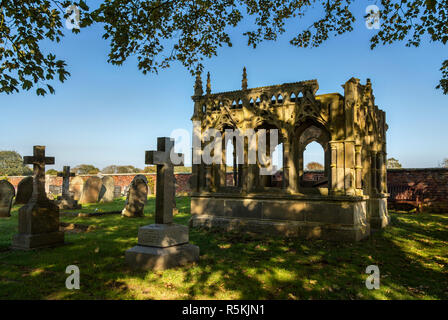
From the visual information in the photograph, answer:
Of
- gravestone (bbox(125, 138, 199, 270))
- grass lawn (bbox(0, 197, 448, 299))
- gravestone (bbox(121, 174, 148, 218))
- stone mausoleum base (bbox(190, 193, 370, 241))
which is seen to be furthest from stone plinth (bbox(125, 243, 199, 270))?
gravestone (bbox(121, 174, 148, 218))

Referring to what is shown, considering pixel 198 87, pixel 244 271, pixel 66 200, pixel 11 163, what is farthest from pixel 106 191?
pixel 11 163

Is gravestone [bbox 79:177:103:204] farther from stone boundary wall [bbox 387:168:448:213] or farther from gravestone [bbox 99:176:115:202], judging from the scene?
stone boundary wall [bbox 387:168:448:213]

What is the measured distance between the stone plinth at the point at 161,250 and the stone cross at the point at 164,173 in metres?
0.26

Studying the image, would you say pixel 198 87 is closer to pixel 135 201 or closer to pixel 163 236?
pixel 135 201

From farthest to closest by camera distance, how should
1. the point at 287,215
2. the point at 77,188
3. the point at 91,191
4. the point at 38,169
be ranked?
the point at 77,188 → the point at 91,191 → the point at 287,215 → the point at 38,169

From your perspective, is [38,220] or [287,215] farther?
[287,215]

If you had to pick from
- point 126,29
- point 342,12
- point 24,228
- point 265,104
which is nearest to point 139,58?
point 126,29

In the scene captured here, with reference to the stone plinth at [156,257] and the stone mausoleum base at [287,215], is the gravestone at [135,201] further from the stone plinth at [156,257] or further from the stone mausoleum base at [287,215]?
the stone plinth at [156,257]

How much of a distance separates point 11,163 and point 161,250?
91610 mm

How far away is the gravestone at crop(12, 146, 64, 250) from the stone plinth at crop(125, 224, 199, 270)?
298cm

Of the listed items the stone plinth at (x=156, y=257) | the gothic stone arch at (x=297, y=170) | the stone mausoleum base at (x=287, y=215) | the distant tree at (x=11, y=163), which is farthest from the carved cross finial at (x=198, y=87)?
the distant tree at (x=11, y=163)

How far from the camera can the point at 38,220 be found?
24.7 ft

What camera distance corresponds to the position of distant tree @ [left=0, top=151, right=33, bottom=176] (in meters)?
74.3
